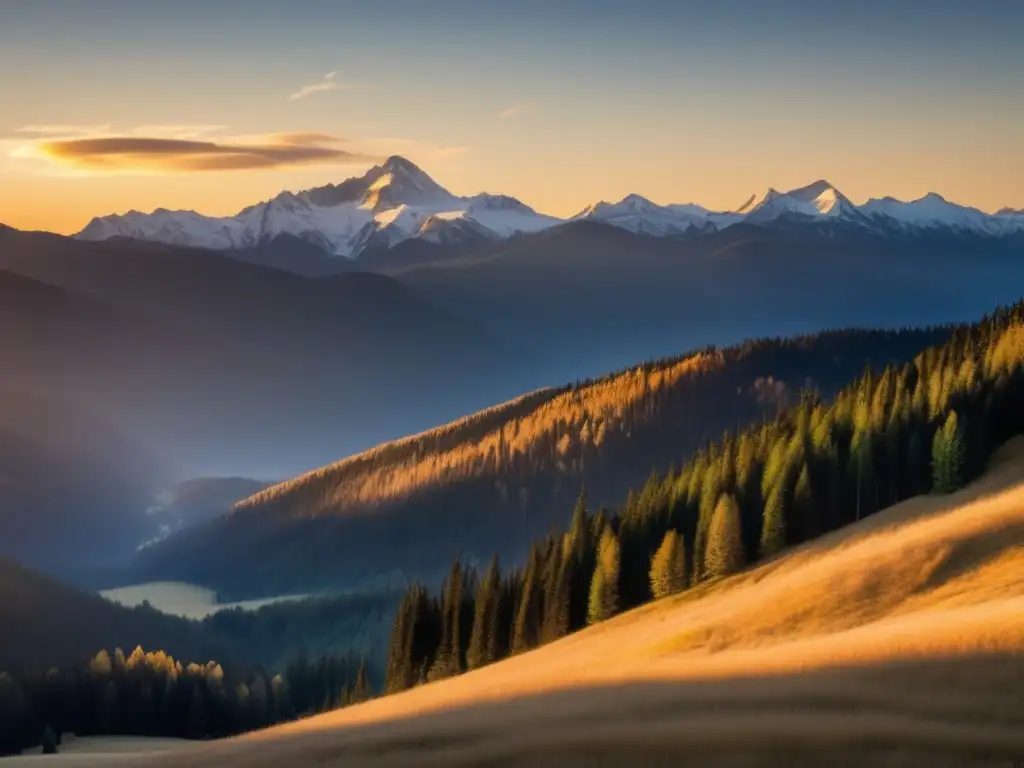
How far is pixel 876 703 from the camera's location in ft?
143

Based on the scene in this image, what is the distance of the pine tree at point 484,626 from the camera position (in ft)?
340

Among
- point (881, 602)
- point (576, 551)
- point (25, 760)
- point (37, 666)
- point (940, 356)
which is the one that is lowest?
point (37, 666)

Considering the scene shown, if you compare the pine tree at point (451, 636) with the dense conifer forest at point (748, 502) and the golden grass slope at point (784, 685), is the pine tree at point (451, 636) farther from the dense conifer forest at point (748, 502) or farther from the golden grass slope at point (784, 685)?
the golden grass slope at point (784, 685)

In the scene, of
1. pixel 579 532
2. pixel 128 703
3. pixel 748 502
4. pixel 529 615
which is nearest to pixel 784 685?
pixel 748 502

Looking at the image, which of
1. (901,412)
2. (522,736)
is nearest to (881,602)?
(522,736)

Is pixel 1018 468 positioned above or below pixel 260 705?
above

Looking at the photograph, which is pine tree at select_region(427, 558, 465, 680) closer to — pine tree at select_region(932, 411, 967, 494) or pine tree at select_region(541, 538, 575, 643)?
pine tree at select_region(541, 538, 575, 643)

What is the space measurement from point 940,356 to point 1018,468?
32.2 metres

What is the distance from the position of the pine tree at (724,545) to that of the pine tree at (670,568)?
7.38ft

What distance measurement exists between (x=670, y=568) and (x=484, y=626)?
20.4 metres

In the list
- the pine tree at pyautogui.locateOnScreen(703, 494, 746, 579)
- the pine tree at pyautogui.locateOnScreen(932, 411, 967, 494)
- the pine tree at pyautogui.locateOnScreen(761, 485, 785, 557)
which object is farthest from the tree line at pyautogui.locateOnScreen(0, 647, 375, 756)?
the pine tree at pyautogui.locateOnScreen(932, 411, 967, 494)

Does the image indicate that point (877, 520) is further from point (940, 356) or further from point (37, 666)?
point (37, 666)

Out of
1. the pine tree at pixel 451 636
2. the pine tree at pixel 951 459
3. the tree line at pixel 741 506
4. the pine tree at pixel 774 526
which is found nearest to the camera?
the pine tree at pixel 951 459

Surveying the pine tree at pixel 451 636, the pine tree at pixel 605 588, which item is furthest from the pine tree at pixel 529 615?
the pine tree at pixel 451 636
